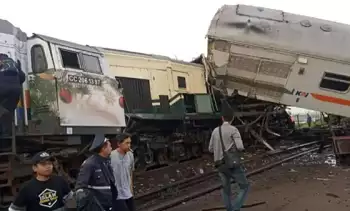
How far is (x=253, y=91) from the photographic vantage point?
575 inches

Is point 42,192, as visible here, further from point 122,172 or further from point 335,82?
point 335,82

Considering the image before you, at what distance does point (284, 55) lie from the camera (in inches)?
528

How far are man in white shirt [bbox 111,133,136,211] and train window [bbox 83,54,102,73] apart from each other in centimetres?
422

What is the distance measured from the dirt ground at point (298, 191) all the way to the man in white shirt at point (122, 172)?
8.99 ft

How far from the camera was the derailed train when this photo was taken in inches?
346

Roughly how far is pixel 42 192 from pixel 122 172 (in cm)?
170

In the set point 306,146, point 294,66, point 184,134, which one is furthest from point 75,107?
point 306,146

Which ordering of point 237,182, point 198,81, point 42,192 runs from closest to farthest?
1. point 42,192
2. point 237,182
3. point 198,81

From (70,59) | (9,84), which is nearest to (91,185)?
(9,84)

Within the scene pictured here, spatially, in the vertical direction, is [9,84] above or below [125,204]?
above

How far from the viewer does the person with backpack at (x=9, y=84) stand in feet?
23.8

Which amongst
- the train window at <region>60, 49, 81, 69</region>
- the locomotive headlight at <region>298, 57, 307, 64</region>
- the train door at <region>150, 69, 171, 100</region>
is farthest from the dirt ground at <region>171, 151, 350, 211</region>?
the train door at <region>150, 69, 171, 100</region>

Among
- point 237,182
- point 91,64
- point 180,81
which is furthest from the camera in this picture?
Answer: point 180,81

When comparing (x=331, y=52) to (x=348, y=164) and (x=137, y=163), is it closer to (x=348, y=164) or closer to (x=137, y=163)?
(x=348, y=164)
